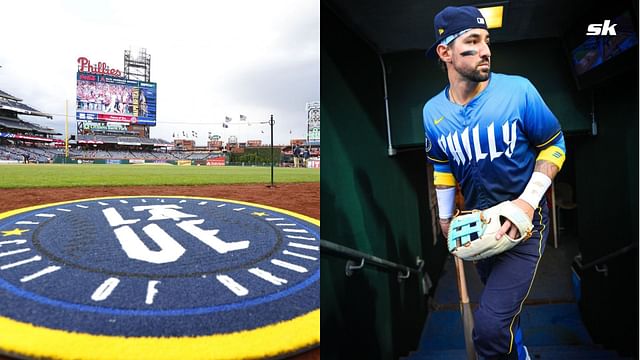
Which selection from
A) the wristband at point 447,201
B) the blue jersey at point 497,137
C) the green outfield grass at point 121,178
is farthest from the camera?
the green outfield grass at point 121,178

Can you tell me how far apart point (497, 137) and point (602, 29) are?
19.8 inches

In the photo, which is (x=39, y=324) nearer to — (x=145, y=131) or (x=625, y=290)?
(x=625, y=290)

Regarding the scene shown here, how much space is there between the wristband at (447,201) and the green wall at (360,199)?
0.27 m

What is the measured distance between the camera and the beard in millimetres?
911

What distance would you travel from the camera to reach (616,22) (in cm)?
104

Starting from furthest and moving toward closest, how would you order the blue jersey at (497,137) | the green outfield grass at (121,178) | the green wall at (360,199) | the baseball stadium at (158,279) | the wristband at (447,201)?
the green outfield grass at (121,178), the baseball stadium at (158,279), the green wall at (360,199), the wristband at (447,201), the blue jersey at (497,137)

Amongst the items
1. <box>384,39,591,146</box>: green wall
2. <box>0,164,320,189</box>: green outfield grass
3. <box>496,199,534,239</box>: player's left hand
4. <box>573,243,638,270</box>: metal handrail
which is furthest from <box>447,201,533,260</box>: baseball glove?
<box>0,164,320,189</box>: green outfield grass

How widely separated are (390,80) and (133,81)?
2958cm

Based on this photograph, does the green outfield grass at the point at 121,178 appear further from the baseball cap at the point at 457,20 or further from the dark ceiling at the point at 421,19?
the baseball cap at the point at 457,20

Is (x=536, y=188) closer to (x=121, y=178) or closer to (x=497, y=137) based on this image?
(x=497, y=137)

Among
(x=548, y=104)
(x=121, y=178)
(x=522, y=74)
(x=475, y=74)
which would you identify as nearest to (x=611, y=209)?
(x=548, y=104)

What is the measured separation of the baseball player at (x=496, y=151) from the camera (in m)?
0.89

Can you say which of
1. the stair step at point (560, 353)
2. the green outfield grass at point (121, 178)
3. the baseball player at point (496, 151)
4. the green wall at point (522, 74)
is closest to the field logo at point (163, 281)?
the stair step at point (560, 353)

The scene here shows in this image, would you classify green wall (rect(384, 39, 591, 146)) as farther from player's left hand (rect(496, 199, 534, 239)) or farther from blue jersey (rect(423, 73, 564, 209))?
player's left hand (rect(496, 199, 534, 239))
